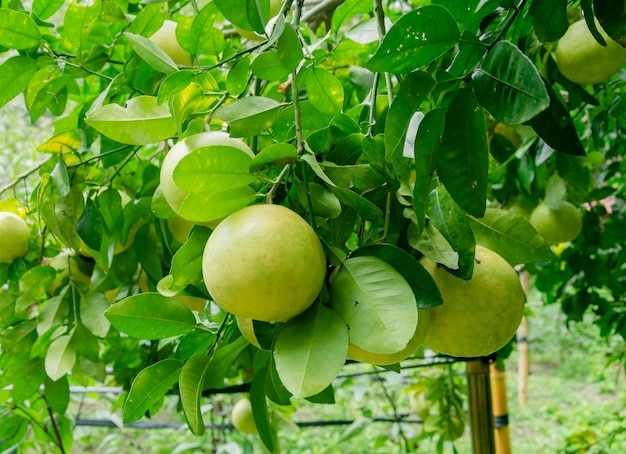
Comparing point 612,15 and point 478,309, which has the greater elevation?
point 612,15

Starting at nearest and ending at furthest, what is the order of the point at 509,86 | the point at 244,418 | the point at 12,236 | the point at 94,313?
the point at 509,86 → the point at 94,313 → the point at 12,236 → the point at 244,418

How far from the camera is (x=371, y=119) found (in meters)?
0.44

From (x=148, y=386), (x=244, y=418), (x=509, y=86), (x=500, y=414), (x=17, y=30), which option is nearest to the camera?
(x=509, y=86)

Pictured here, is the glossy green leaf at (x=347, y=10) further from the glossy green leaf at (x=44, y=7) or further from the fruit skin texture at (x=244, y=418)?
the fruit skin texture at (x=244, y=418)

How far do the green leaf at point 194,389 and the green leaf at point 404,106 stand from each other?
0.61 ft

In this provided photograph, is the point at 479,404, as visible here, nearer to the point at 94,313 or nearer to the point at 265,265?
the point at 94,313

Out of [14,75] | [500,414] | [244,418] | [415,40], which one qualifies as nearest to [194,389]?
[415,40]

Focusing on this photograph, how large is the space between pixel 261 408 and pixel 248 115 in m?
0.21

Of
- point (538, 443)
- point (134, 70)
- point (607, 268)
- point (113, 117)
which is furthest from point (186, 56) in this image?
point (538, 443)

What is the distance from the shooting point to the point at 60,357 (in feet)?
2.08

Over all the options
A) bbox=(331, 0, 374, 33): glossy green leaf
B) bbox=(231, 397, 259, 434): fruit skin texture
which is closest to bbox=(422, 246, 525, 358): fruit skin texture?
bbox=(331, 0, 374, 33): glossy green leaf

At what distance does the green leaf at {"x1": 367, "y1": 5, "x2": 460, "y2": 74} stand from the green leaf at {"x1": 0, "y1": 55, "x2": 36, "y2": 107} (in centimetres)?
43

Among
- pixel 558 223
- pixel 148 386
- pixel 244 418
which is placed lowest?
pixel 244 418

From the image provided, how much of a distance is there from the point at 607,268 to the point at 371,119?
37.2 inches
